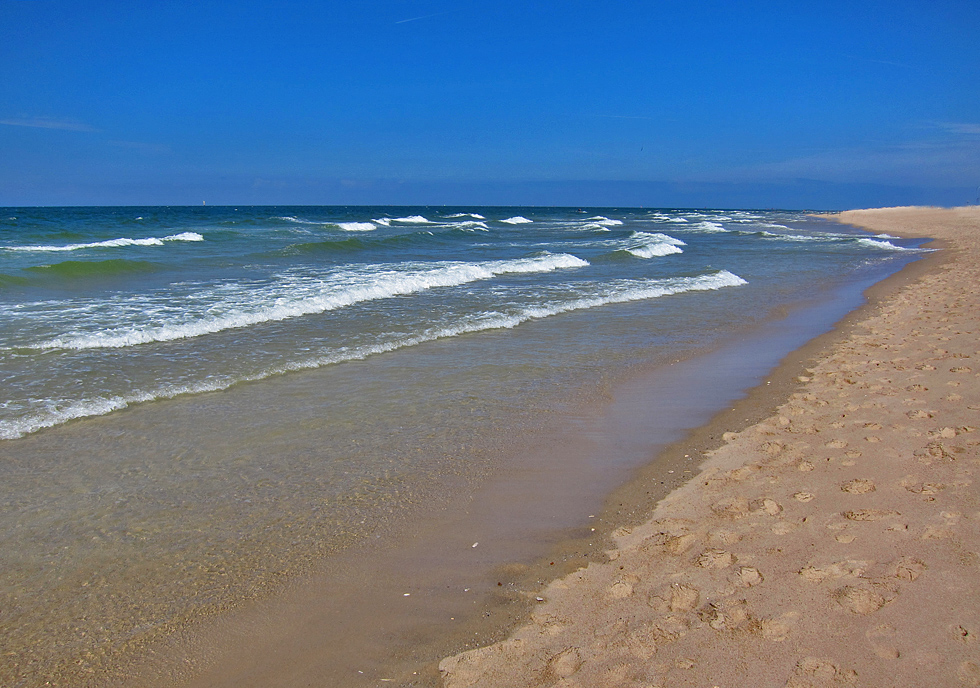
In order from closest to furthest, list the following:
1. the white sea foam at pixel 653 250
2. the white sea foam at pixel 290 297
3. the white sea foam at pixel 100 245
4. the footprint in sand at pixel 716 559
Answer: the footprint in sand at pixel 716 559 → the white sea foam at pixel 290 297 → the white sea foam at pixel 100 245 → the white sea foam at pixel 653 250

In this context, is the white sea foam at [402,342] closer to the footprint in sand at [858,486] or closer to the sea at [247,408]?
the sea at [247,408]

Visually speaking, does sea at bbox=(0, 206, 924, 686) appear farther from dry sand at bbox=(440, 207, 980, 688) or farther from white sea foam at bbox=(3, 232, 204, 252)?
white sea foam at bbox=(3, 232, 204, 252)

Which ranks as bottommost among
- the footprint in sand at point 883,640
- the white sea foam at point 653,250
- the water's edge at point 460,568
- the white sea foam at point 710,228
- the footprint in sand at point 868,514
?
the water's edge at point 460,568

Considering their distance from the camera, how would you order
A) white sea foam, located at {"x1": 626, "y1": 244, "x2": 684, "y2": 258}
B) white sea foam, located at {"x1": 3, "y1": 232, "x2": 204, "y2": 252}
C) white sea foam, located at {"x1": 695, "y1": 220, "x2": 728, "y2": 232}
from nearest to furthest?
white sea foam, located at {"x1": 3, "y1": 232, "x2": 204, "y2": 252} < white sea foam, located at {"x1": 626, "y1": 244, "x2": 684, "y2": 258} < white sea foam, located at {"x1": 695, "y1": 220, "x2": 728, "y2": 232}

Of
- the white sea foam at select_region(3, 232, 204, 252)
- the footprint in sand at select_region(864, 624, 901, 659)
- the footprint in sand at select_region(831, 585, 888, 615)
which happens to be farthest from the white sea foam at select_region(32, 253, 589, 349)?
the white sea foam at select_region(3, 232, 204, 252)

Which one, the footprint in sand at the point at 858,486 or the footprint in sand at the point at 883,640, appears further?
the footprint in sand at the point at 858,486

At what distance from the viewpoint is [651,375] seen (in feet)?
23.7

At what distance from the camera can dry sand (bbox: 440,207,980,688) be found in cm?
241

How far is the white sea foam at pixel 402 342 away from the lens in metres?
5.48

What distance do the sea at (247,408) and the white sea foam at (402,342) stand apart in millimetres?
32

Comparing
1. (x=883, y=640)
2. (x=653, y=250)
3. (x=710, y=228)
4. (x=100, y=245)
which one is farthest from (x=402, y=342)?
(x=710, y=228)

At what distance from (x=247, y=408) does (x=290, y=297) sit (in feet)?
19.4

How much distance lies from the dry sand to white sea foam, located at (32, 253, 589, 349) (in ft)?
23.4

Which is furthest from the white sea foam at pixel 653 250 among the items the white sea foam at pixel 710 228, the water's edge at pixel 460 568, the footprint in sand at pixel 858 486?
the footprint in sand at pixel 858 486
